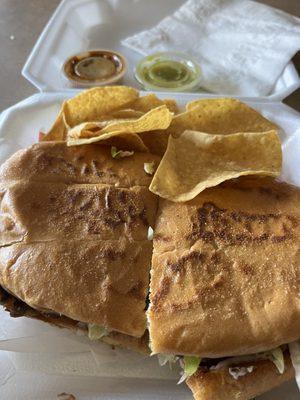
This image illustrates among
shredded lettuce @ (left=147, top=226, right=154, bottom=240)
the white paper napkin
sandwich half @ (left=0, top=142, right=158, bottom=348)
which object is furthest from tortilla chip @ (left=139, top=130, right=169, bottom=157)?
the white paper napkin


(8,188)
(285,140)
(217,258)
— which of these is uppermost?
(8,188)

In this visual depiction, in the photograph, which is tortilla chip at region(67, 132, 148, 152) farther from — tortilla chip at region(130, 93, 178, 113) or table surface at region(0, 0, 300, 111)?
table surface at region(0, 0, 300, 111)

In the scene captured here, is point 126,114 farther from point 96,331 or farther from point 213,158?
point 96,331

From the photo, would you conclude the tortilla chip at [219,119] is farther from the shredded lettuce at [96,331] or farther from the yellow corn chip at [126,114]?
the shredded lettuce at [96,331]

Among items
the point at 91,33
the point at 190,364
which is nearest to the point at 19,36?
the point at 91,33

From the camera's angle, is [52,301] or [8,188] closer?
[52,301]

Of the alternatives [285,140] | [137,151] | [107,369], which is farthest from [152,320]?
[285,140]

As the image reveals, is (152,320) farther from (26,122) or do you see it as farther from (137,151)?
(26,122)
